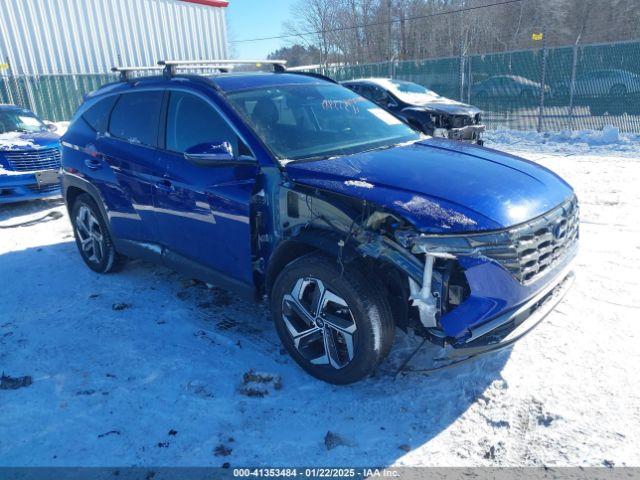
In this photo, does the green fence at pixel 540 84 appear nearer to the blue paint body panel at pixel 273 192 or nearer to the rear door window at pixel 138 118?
the blue paint body panel at pixel 273 192

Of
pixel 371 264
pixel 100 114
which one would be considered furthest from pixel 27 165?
pixel 371 264

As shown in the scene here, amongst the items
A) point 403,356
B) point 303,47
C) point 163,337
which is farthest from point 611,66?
point 303,47

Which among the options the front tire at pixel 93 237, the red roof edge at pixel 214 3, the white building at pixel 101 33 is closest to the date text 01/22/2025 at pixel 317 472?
the front tire at pixel 93 237

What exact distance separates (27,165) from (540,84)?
13.2 meters

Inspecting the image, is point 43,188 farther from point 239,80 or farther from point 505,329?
point 505,329

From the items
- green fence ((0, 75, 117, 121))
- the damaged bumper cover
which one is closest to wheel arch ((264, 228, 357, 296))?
the damaged bumper cover

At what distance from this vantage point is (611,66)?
1286cm

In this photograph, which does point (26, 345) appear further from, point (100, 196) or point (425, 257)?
point (425, 257)

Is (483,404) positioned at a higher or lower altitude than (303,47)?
lower

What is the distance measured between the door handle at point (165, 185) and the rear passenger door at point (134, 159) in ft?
0.06

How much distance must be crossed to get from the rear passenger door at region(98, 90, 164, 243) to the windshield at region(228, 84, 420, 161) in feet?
3.06

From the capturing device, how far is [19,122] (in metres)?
8.80

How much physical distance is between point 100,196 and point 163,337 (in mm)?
1760

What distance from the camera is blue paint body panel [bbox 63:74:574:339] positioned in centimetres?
254
